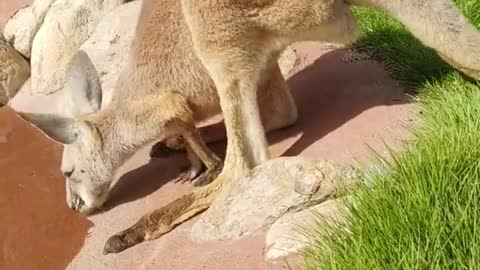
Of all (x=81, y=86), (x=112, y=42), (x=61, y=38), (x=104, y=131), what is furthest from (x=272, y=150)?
(x=61, y=38)

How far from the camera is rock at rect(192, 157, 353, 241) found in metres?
4.60

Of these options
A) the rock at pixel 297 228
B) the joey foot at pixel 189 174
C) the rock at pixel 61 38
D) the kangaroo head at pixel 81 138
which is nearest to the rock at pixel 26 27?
the rock at pixel 61 38

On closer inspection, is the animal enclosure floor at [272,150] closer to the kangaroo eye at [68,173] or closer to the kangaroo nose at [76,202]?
the kangaroo nose at [76,202]

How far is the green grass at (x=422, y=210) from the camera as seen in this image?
138 inches

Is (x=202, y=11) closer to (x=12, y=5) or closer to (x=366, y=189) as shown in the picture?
(x=366, y=189)

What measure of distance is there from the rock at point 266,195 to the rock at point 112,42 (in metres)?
2.53

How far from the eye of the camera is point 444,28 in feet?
15.8

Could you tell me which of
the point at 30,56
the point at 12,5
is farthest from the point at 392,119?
the point at 12,5

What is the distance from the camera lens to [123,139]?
561 centimetres

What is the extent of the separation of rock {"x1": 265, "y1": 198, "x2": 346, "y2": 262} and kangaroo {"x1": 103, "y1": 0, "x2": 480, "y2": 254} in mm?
723

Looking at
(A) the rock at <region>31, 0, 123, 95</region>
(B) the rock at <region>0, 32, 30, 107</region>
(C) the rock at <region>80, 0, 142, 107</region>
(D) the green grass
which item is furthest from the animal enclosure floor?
(B) the rock at <region>0, 32, 30, 107</region>

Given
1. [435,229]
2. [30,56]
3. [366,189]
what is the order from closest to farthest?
[435,229], [366,189], [30,56]

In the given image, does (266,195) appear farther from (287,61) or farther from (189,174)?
(287,61)

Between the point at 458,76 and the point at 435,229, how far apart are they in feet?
6.16
